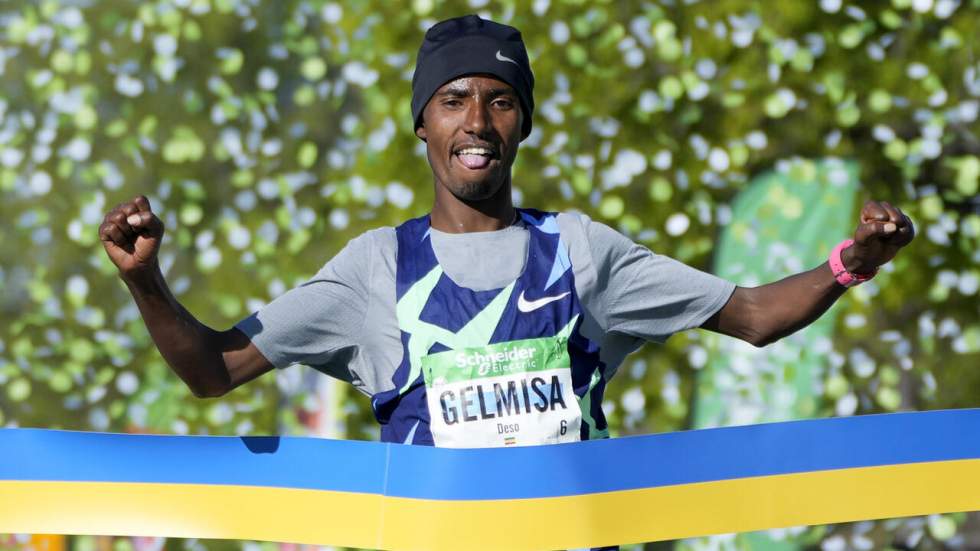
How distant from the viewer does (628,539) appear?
2264 mm

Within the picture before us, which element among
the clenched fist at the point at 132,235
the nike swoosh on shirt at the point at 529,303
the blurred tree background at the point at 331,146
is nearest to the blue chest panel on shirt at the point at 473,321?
the nike swoosh on shirt at the point at 529,303

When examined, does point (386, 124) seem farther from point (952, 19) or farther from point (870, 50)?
point (952, 19)

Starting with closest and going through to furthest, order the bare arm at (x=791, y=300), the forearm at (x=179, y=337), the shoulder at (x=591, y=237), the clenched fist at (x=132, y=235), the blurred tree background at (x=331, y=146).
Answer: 1. the clenched fist at (x=132, y=235)
2. the forearm at (x=179, y=337)
3. the bare arm at (x=791, y=300)
4. the shoulder at (x=591, y=237)
5. the blurred tree background at (x=331, y=146)

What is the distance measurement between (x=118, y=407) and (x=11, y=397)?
35 centimetres

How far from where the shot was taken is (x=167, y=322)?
2.16m

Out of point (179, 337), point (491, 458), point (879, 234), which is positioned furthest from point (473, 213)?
point (879, 234)

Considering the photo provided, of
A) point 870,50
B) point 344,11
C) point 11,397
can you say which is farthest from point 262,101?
point 870,50

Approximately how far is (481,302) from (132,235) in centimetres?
60

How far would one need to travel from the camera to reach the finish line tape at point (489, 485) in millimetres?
2197

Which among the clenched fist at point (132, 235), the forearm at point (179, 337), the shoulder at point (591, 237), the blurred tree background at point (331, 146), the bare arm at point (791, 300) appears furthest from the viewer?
the blurred tree background at point (331, 146)

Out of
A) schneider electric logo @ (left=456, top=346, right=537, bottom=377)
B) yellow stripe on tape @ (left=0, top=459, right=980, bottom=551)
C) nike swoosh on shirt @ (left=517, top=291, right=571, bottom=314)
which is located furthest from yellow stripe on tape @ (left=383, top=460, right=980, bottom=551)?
nike swoosh on shirt @ (left=517, top=291, right=571, bottom=314)

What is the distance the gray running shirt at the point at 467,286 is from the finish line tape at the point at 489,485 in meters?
0.17

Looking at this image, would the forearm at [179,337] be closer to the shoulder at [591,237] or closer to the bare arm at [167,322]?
the bare arm at [167,322]

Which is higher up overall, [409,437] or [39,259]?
[39,259]
